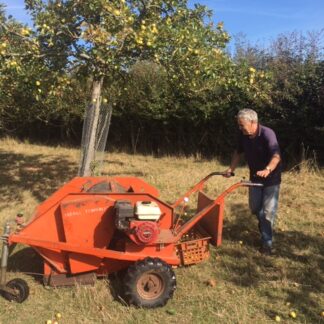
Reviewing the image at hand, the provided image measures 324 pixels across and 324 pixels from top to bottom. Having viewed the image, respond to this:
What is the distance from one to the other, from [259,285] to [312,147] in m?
6.31

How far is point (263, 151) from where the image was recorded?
219 inches

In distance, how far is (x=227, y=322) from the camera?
14.0 ft

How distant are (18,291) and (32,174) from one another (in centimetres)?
656

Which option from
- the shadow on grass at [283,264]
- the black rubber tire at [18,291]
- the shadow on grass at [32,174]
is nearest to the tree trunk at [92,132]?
the shadow on grass at [32,174]

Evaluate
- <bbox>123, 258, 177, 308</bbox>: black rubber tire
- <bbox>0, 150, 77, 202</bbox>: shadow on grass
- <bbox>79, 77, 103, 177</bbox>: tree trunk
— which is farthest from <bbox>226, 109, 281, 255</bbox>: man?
<bbox>0, 150, 77, 202</bbox>: shadow on grass

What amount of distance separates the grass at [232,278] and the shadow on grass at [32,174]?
0.24ft

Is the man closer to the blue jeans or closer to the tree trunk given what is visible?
the blue jeans

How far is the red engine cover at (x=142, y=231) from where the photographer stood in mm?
4426

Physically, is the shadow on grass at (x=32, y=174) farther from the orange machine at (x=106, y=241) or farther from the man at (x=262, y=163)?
the man at (x=262, y=163)

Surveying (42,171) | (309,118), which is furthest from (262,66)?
(42,171)

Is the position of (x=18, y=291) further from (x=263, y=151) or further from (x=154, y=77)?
(x=154, y=77)

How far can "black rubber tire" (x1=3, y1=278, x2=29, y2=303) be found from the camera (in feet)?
15.0

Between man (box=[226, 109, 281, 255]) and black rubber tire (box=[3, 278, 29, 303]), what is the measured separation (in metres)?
2.72

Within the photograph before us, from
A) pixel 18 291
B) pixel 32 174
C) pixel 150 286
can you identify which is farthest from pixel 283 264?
pixel 32 174
